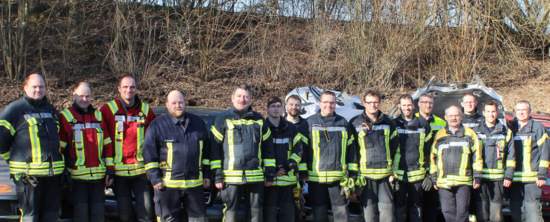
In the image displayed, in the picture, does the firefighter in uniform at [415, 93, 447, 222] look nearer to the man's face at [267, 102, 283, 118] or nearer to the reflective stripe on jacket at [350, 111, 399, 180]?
the reflective stripe on jacket at [350, 111, 399, 180]

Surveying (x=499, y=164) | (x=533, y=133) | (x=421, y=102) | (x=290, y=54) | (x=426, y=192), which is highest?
(x=290, y=54)

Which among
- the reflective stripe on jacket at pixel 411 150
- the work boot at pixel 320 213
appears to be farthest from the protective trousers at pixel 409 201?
the work boot at pixel 320 213

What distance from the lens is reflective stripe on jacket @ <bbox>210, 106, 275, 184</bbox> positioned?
16.4 ft

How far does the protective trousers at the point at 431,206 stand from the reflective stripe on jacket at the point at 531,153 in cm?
100

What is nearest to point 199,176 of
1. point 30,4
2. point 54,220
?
point 54,220

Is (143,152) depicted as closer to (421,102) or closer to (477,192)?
(421,102)

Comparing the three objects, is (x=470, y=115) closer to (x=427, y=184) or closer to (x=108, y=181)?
(x=427, y=184)

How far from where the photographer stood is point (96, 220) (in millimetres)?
4898

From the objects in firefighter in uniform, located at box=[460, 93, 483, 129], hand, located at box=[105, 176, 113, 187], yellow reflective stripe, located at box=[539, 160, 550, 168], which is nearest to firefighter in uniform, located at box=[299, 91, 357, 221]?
firefighter in uniform, located at box=[460, 93, 483, 129]

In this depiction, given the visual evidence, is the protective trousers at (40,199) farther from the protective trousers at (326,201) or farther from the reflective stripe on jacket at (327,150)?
the protective trousers at (326,201)

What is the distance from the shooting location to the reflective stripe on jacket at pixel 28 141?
15.1 feet

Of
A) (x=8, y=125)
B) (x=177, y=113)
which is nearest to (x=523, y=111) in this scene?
(x=177, y=113)

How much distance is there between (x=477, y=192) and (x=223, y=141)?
3.34m

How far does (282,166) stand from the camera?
530 centimetres
